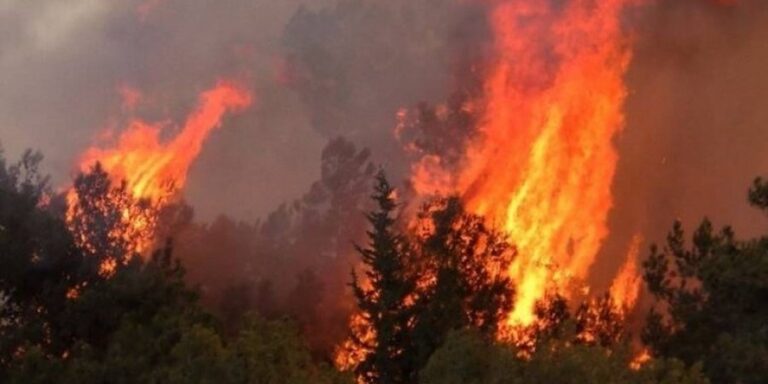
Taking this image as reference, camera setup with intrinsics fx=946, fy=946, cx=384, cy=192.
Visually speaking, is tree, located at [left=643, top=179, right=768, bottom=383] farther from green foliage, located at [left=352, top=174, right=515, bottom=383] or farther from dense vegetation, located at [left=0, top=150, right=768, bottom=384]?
green foliage, located at [left=352, top=174, right=515, bottom=383]

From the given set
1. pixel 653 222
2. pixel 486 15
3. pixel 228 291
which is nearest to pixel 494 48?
pixel 486 15

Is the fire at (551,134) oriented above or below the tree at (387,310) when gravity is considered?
above

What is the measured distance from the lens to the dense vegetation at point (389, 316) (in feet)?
48.7

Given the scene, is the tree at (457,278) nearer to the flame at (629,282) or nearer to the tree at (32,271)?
the flame at (629,282)

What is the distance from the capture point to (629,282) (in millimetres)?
32375

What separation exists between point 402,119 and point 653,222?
11.1 metres

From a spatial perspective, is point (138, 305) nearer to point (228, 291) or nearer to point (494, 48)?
point (228, 291)

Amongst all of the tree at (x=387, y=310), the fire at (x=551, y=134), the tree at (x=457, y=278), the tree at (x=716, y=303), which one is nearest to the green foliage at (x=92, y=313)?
the tree at (x=387, y=310)

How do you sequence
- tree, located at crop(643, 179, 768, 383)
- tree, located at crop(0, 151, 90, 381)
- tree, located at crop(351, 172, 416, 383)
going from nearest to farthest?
tree, located at crop(643, 179, 768, 383)
tree, located at crop(0, 151, 90, 381)
tree, located at crop(351, 172, 416, 383)

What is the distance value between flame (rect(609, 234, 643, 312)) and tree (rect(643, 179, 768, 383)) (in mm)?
6565

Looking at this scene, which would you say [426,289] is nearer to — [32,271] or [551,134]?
[32,271]

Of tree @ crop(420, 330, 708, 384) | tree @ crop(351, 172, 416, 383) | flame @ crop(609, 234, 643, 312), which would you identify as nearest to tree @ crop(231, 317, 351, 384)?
tree @ crop(420, 330, 708, 384)

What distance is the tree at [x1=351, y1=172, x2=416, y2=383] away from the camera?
2381 cm

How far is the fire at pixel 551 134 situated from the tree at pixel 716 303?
37.5ft
